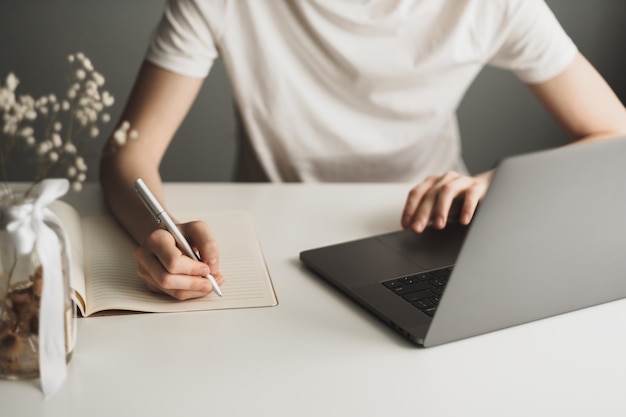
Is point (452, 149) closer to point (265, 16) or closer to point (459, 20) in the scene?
point (459, 20)

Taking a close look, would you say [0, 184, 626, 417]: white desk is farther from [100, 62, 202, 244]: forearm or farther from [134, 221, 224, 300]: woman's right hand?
[100, 62, 202, 244]: forearm

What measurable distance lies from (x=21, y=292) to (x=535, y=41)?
3.54 ft

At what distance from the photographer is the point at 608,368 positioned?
0.81 metres

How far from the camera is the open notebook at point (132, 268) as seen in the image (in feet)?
2.95

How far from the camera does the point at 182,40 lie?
1351 millimetres

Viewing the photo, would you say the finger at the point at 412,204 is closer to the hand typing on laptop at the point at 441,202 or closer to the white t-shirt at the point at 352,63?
the hand typing on laptop at the point at 441,202

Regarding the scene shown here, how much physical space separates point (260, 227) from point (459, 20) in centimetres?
60

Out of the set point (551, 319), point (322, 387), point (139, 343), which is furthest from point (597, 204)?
point (139, 343)

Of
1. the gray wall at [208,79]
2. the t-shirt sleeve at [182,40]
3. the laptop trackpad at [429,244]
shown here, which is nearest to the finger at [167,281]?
the laptop trackpad at [429,244]

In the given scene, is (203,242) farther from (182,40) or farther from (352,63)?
(352,63)

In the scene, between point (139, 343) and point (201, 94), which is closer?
point (139, 343)

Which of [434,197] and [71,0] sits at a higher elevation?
[434,197]

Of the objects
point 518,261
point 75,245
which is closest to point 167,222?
point 75,245

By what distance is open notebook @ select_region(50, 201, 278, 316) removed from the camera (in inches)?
35.3
